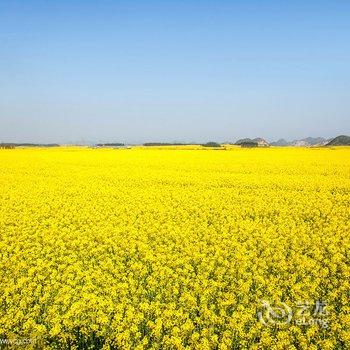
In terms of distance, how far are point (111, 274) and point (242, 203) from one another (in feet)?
28.1

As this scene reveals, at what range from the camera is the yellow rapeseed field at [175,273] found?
20.2 ft

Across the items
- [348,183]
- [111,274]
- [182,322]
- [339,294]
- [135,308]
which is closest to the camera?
[182,322]

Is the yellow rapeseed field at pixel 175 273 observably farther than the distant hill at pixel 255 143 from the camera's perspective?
No

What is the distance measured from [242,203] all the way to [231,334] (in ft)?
32.8

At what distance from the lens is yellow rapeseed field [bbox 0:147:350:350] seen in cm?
615

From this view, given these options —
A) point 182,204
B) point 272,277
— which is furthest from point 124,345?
point 182,204

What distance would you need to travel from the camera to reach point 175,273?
816cm

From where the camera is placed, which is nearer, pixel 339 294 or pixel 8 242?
pixel 339 294

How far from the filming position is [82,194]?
716 inches

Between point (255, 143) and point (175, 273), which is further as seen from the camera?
point (255, 143)

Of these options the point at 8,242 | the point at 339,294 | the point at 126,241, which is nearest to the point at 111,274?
the point at 126,241

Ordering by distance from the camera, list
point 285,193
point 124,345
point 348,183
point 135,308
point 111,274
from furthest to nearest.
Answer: point 348,183 → point 285,193 → point 111,274 → point 135,308 → point 124,345

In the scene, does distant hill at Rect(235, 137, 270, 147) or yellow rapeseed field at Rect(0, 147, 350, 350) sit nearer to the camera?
yellow rapeseed field at Rect(0, 147, 350, 350)

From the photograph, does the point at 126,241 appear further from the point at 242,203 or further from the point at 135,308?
the point at 242,203
